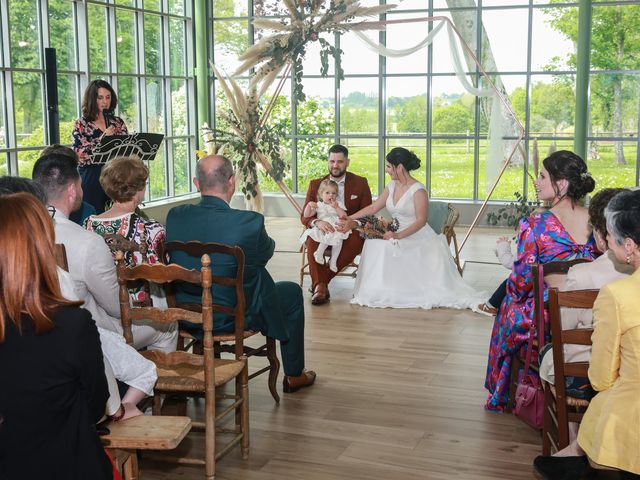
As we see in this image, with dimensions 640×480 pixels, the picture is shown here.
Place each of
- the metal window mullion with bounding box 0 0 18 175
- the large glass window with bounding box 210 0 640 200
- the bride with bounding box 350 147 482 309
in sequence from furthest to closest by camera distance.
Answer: the large glass window with bounding box 210 0 640 200
the metal window mullion with bounding box 0 0 18 175
the bride with bounding box 350 147 482 309

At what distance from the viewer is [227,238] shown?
151 inches

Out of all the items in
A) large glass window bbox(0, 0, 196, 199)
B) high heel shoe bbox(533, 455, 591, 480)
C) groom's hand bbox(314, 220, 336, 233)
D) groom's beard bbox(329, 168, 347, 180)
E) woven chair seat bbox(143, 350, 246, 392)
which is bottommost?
high heel shoe bbox(533, 455, 591, 480)

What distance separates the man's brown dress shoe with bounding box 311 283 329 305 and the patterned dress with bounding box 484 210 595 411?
261 centimetres

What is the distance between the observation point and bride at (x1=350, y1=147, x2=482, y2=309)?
266 inches

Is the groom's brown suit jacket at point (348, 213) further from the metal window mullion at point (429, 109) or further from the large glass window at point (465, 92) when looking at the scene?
the metal window mullion at point (429, 109)

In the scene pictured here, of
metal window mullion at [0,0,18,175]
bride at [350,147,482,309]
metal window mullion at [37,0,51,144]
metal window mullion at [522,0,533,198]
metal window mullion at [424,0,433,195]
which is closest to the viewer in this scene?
bride at [350,147,482,309]

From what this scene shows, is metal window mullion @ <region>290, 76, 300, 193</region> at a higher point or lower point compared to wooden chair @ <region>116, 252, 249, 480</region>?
higher

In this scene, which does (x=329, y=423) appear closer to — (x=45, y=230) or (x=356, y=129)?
(x=45, y=230)

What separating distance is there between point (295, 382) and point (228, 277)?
105 cm

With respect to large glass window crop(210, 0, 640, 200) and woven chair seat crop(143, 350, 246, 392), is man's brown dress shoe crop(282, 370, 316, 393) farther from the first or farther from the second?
large glass window crop(210, 0, 640, 200)

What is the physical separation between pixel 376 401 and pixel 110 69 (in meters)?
8.05

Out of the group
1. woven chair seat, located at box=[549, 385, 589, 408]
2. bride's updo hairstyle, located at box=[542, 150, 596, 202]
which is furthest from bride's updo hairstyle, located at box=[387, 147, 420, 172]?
woven chair seat, located at box=[549, 385, 589, 408]

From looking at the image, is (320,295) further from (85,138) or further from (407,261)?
(85,138)

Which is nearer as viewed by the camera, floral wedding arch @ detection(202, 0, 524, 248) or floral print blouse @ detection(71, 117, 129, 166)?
floral print blouse @ detection(71, 117, 129, 166)
